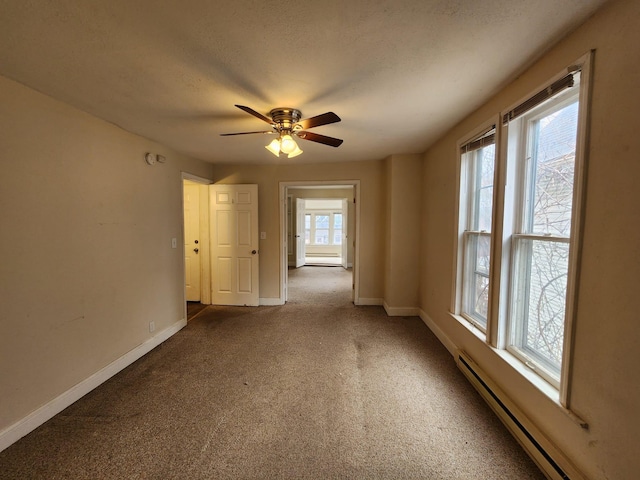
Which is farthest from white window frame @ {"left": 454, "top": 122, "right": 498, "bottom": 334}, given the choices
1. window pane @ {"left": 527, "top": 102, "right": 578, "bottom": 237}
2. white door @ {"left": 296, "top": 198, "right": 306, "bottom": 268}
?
white door @ {"left": 296, "top": 198, "right": 306, "bottom": 268}

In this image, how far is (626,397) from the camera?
1.05 metres

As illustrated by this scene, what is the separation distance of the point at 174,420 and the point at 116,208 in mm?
1869

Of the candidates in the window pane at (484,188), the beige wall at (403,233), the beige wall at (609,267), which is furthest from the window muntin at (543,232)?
the beige wall at (403,233)

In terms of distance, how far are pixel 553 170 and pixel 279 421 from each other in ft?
7.71

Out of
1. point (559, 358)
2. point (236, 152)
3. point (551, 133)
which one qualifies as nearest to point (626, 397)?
point (559, 358)

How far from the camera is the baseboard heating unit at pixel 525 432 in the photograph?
1.30 metres

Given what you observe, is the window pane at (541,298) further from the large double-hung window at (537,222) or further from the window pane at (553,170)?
the window pane at (553,170)

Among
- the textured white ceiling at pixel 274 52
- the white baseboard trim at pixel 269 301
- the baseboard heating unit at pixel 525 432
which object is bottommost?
the white baseboard trim at pixel 269 301

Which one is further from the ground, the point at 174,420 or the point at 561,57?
the point at 561,57

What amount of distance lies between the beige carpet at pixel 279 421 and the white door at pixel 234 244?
4.16ft

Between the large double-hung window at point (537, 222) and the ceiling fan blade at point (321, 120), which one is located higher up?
the ceiling fan blade at point (321, 120)

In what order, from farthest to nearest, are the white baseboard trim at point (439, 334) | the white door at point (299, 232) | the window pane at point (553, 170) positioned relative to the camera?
1. the white door at point (299, 232)
2. the white baseboard trim at point (439, 334)
3. the window pane at point (553, 170)

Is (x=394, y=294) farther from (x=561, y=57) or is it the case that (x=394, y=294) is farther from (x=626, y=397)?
(x=561, y=57)

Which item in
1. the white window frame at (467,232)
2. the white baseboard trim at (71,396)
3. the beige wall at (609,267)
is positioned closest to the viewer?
the beige wall at (609,267)
